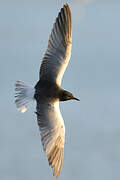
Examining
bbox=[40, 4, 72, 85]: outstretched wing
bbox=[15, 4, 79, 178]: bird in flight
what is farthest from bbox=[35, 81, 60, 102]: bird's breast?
bbox=[40, 4, 72, 85]: outstretched wing

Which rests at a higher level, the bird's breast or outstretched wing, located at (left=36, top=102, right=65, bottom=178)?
the bird's breast

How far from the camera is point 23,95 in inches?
403

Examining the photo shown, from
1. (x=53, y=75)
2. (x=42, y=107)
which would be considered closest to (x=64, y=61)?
(x=53, y=75)

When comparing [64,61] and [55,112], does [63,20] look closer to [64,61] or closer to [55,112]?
[64,61]

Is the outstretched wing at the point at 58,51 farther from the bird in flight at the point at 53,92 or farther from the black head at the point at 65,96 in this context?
the black head at the point at 65,96

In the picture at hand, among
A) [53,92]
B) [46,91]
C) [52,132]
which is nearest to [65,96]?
[53,92]

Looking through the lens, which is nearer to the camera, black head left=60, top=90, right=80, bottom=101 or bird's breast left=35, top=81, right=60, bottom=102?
bird's breast left=35, top=81, right=60, bottom=102

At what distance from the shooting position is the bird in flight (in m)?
10.0

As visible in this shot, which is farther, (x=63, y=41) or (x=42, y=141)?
(x=63, y=41)

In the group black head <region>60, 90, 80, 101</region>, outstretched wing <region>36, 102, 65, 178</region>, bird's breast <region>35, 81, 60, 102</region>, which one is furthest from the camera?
black head <region>60, 90, 80, 101</region>

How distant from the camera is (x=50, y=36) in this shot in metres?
10.4

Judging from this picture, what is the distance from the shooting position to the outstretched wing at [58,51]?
10.4 m

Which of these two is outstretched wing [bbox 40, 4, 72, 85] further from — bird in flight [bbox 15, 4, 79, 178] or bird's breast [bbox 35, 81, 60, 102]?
bird's breast [bbox 35, 81, 60, 102]

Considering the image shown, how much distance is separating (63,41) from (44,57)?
0.48 m
